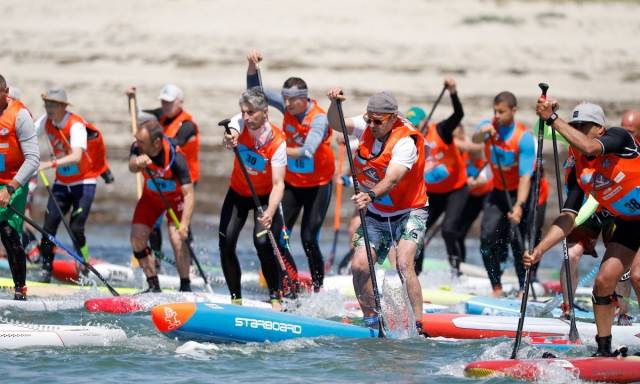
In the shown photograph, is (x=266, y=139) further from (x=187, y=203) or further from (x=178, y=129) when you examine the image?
(x=178, y=129)

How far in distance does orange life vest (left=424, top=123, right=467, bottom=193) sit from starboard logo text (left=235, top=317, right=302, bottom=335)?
462 centimetres

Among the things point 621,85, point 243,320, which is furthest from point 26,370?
point 621,85

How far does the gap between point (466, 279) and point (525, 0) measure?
14227 mm

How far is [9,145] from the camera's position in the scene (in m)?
10.8

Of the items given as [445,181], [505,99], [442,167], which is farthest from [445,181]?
[505,99]

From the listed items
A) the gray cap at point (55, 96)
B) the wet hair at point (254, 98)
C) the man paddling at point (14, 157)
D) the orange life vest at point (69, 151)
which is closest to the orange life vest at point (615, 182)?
the wet hair at point (254, 98)

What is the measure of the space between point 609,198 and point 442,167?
5.30 metres

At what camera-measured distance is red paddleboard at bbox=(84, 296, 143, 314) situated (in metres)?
11.4

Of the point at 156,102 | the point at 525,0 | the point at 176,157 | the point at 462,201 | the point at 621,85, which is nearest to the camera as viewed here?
the point at 176,157

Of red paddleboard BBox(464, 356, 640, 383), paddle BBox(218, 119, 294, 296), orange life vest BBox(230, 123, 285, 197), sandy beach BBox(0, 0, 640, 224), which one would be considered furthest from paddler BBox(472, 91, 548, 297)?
sandy beach BBox(0, 0, 640, 224)

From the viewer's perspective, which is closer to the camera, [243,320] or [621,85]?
[243,320]

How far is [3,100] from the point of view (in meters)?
10.7

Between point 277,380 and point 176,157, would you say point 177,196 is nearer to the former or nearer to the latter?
point 176,157

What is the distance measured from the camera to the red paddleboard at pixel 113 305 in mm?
11422
